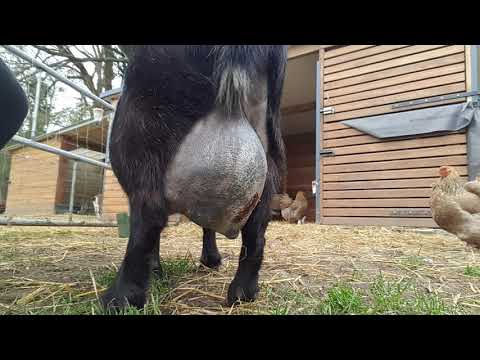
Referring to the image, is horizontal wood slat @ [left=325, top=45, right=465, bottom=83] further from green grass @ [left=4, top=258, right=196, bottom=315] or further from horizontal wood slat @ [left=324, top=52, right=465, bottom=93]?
green grass @ [left=4, top=258, right=196, bottom=315]

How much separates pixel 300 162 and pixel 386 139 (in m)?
5.46

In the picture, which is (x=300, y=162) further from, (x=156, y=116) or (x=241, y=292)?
(x=156, y=116)

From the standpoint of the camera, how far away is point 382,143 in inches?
169

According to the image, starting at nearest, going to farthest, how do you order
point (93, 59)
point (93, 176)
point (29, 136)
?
point (29, 136)
point (93, 59)
point (93, 176)

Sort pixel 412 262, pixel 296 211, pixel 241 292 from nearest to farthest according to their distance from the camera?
pixel 241 292 → pixel 412 262 → pixel 296 211

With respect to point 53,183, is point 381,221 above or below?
below

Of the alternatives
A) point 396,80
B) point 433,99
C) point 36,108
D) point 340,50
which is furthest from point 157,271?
point 340,50

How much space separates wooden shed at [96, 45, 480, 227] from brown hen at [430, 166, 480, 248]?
0.82 meters

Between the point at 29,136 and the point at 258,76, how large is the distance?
2.94m

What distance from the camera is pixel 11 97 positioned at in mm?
969

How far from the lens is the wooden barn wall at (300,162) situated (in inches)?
370

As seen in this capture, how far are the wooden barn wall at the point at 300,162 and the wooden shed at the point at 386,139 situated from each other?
4496 mm

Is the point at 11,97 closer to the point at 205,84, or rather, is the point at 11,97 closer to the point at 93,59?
the point at 205,84
